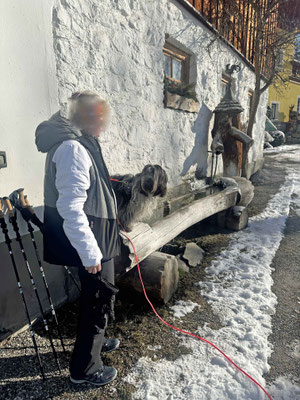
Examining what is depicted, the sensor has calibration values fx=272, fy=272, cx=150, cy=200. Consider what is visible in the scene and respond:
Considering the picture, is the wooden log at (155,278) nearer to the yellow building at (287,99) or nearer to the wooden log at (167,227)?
the wooden log at (167,227)

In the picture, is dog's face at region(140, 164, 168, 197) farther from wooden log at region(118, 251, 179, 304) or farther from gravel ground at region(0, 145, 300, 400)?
gravel ground at region(0, 145, 300, 400)

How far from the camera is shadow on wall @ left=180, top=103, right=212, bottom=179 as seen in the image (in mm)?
5734

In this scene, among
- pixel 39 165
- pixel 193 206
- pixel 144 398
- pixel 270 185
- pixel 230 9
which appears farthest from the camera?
pixel 270 185

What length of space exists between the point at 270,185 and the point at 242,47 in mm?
4189

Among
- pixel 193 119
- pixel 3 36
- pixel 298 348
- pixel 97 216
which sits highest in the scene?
pixel 3 36

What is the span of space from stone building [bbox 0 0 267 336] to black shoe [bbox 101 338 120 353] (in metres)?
0.80

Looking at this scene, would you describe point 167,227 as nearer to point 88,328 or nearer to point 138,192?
point 138,192

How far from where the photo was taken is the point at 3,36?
2033mm

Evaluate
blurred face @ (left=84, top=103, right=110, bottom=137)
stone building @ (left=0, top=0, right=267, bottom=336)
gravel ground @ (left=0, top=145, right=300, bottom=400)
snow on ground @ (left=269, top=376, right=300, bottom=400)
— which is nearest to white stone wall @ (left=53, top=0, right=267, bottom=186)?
stone building @ (left=0, top=0, right=267, bottom=336)

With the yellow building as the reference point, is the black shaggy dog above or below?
below

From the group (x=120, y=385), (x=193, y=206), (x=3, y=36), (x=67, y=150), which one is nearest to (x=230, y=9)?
(x=193, y=206)

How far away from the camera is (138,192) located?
2604 millimetres

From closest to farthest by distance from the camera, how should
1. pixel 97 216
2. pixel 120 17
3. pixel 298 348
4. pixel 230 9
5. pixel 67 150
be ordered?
pixel 67 150 → pixel 97 216 → pixel 298 348 → pixel 120 17 → pixel 230 9

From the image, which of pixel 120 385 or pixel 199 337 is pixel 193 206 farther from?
pixel 120 385
